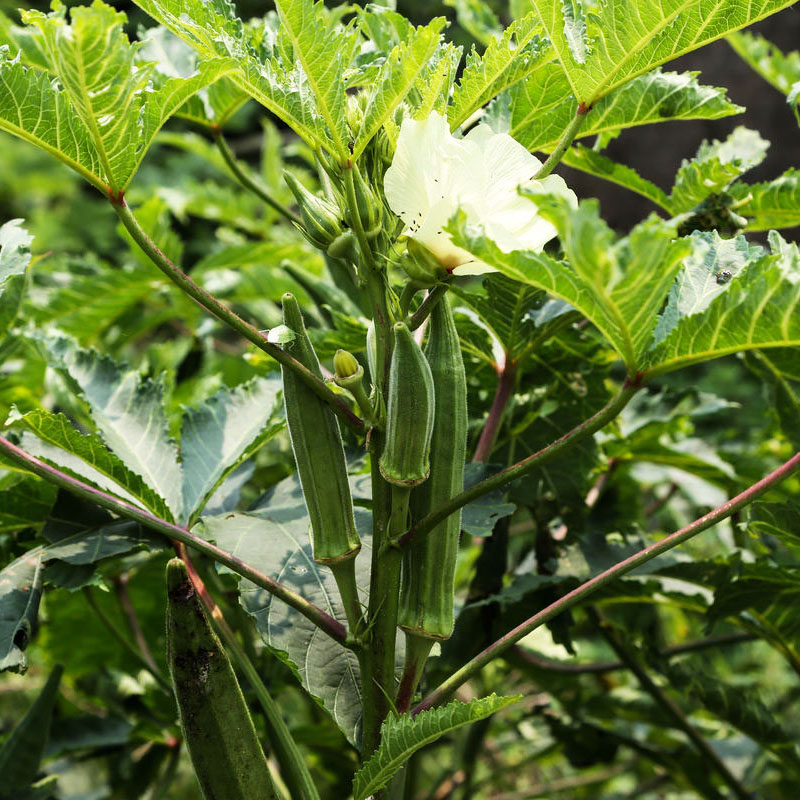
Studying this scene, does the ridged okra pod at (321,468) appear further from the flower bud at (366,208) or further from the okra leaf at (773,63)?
the okra leaf at (773,63)

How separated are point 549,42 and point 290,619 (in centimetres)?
39

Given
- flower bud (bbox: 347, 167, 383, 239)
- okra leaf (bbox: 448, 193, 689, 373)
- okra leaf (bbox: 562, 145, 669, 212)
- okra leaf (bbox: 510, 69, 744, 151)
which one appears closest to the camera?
okra leaf (bbox: 448, 193, 689, 373)

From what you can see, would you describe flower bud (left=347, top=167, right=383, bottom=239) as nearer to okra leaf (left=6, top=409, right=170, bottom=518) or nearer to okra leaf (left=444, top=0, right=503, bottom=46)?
okra leaf (left=6, top=409, right=170, bottom=518)

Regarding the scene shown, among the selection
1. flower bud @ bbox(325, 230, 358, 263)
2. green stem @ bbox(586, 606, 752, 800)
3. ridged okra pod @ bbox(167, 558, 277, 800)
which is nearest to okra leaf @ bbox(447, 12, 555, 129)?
flower bud @ bbox(325, 230, 358, 263)

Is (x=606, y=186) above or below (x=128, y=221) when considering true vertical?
above

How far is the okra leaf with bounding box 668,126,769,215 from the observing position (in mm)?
673

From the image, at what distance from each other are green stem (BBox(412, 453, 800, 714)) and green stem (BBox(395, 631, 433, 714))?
13 millimetres

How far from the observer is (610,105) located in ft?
2.04

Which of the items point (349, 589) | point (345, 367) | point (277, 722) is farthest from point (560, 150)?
point (277, 722)

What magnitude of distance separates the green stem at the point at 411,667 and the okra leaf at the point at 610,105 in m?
0.34

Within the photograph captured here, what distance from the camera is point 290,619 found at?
540 millimetres

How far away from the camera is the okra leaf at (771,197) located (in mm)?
690

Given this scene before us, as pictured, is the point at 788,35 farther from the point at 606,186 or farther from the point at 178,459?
the point at 178,459

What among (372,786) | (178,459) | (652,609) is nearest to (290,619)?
(372,786)
